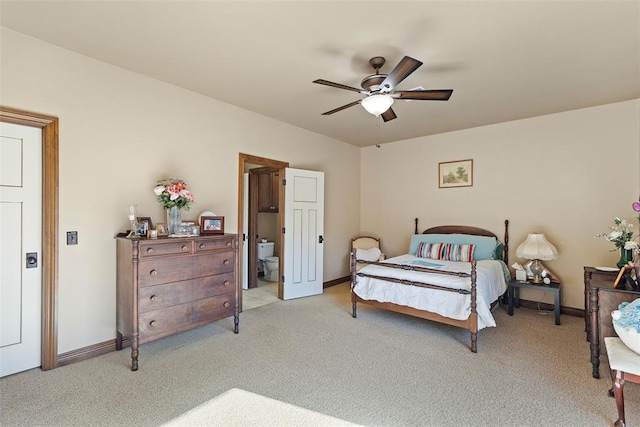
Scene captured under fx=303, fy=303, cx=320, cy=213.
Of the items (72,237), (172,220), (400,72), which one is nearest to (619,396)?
(400,72)

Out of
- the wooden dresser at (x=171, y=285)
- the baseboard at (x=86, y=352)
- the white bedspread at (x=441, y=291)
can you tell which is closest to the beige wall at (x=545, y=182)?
the white bedspread at (x=441, y=291)

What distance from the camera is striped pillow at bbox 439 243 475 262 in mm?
4727

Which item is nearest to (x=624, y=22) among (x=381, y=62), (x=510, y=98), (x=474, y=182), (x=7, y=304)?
(x=510, y=98)

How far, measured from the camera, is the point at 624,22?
2.31 meters

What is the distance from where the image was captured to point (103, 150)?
3023 millimetres

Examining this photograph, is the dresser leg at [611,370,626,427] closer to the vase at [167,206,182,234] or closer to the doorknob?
the vase at [167,206,182,234]

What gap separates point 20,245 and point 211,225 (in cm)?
162

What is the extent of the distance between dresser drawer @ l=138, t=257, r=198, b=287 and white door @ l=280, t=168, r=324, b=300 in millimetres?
1974

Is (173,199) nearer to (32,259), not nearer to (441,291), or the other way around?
(32,259)

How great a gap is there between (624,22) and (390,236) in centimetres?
442

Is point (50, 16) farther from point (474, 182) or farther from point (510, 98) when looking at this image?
point (474, 182)

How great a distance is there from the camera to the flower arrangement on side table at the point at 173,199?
3.15m

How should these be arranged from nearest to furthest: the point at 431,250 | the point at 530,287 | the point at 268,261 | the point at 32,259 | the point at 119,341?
the point at 32,259 → the point at 119,341 → the point at 530,287 → the point at 431,250 → the point at 268,261

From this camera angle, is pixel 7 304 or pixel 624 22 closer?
pixel 624 22
